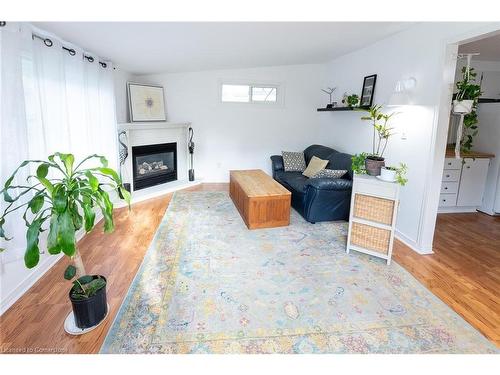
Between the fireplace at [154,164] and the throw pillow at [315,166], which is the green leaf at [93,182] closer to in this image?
the fireplace at [154,164]

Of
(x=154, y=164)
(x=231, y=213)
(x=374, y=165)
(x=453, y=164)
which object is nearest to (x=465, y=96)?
(x=374, y=165)

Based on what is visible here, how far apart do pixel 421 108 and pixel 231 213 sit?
8.58ft

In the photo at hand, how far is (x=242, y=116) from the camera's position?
593 centimetres

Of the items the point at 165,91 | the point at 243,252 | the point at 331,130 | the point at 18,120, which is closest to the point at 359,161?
the point at 243,252

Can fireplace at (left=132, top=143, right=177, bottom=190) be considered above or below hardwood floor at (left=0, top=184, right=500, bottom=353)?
above

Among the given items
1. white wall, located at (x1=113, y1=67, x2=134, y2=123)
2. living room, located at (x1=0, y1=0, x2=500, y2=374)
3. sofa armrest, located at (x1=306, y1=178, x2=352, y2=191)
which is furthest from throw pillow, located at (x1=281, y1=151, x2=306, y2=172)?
white wall, located at (x1=113, y1=67, x2=134, y2=123)

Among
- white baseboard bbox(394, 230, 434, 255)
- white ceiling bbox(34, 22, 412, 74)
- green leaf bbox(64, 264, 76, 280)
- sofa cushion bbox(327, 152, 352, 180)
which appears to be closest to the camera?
green leaf bbox(64, 264, 76, 280)

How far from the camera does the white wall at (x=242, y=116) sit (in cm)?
570

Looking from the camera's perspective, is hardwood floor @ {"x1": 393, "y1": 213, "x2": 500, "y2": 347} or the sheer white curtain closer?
the sheer white curtain

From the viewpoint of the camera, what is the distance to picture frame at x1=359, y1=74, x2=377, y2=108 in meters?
4.10

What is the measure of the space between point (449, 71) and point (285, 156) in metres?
2.86

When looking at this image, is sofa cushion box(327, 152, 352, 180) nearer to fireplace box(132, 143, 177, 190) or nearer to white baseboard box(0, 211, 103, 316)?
fireplace box(132, 143, 177, 190)

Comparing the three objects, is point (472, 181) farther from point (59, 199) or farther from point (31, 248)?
point (31, 248)

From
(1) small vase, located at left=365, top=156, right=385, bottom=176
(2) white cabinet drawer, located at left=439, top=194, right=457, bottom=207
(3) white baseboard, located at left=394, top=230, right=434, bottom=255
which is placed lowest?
(3) white baseboard, located at left=394, top=230, right=434, bottom=255
